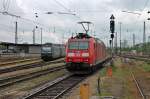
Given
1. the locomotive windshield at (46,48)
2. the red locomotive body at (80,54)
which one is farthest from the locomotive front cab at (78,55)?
the locomotive windshield at (46,48)

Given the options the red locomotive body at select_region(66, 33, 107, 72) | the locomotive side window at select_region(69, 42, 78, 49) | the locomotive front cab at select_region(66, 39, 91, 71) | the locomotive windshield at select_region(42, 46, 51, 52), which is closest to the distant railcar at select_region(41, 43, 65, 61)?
the locomotive windshield at select_region(42, 46, 51, 52)

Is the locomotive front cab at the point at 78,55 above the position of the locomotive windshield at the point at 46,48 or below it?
below

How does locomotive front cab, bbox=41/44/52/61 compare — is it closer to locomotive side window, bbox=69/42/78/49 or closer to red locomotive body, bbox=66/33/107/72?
red locomotive body, bbox=66/33/107/72

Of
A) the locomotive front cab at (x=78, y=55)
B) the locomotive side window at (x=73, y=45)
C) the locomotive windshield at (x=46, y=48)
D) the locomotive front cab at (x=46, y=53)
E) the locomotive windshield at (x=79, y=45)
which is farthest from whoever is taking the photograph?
the locomotive windshield at (x=46, y=48)

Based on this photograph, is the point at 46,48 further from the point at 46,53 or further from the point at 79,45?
the point at 79,45

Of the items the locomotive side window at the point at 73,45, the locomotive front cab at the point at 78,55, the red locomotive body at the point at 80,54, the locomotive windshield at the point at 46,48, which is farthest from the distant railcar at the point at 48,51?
the locomotive front cab at the point at 78,55

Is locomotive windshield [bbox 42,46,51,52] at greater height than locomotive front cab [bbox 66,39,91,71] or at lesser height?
greater

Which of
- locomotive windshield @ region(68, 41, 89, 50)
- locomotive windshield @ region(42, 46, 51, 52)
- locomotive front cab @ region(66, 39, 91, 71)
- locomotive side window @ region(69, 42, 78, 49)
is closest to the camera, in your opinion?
locomotive front cab @ region(66, 39, 91, 71)

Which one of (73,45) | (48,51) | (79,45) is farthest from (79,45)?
(48,51)

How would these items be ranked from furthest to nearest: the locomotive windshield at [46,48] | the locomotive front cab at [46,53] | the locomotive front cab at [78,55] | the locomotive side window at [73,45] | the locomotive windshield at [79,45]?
the locomotive windshield at [46,48], the locomotive front cab at [46,53], the locomotive side window at [73,45], the locomotive windshield at [79,45], the locomotive front cab at [78,55]

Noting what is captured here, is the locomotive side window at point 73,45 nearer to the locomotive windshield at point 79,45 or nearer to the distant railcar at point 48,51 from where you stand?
the locomotive windshield at point 79,45

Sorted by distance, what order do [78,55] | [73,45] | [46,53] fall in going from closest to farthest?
1. [78,55]
2. [73,45]
3. [46,53]

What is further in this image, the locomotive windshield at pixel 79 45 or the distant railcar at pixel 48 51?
the distant railcar at pixel 48 51

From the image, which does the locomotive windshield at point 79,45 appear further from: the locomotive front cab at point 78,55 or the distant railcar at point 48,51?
the distant railcar at point 48,51
